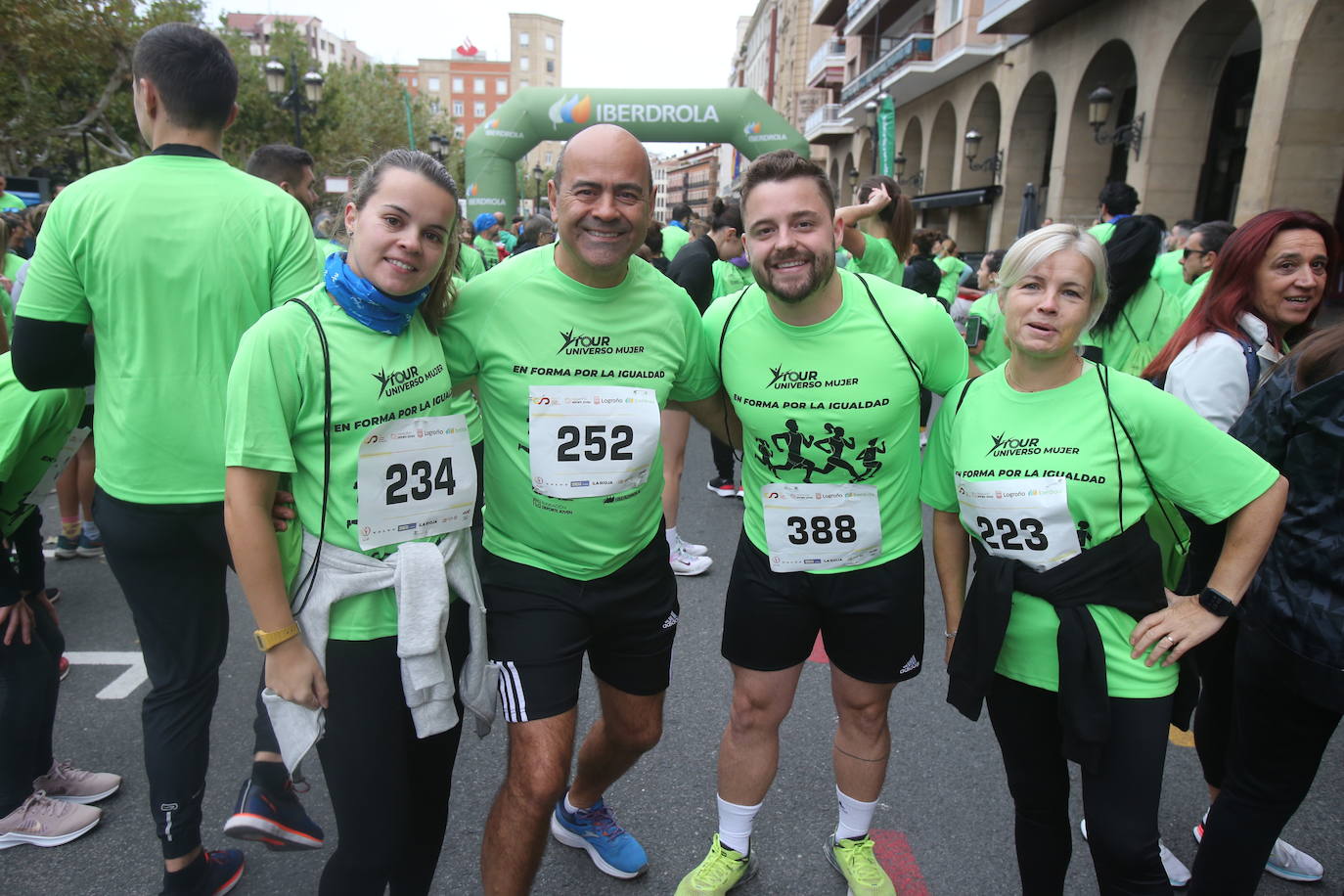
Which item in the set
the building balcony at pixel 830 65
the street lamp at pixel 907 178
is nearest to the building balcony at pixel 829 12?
the building balcony at pixel 830 65

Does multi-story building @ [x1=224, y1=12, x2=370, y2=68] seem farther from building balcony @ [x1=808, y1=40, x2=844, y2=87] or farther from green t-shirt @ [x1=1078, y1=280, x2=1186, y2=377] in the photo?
green t-shirt @ [x1=1078, y1=280, x2=1186, y2=377]

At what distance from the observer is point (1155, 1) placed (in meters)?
13.4

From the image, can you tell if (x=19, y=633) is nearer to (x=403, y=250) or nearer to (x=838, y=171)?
(x=403, y=250)

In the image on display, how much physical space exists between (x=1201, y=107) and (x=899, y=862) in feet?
49.8

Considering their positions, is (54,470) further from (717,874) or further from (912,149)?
(912,149)

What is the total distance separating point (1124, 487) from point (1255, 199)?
11.6 metres

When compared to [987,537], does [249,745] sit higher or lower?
lower

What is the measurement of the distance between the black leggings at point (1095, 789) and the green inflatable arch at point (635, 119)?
19159 millimetres

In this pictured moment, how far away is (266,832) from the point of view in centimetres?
223

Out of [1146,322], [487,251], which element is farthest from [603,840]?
[487,251]

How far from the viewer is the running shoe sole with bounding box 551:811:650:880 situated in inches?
92.9

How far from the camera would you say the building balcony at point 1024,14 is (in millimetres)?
16172

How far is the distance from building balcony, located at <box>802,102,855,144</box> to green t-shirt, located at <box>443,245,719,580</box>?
1318 inches

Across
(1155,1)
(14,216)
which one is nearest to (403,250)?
(14,216)
